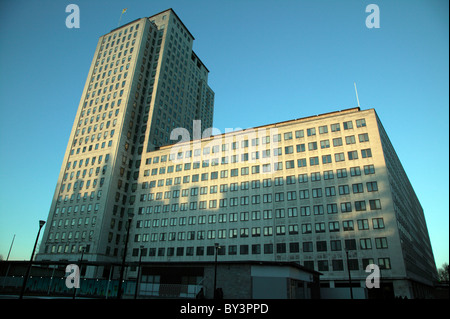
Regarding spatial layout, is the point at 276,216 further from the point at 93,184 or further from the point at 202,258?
the point at 93,184

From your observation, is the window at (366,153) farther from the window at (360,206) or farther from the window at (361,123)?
the window at (360,206)

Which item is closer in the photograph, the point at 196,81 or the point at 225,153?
the point at 225,153

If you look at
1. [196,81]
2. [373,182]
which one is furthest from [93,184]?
[373,182]

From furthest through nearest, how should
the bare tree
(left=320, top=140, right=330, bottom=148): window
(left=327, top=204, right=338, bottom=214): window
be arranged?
1. the bare tree
2. (left=320, top=140, right=330, bottom=148): window
3. (left=327, top=204, right=338, bottom=214): window

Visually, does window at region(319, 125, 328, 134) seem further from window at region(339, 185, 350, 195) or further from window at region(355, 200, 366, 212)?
window at region(355, 200, 366, 212)

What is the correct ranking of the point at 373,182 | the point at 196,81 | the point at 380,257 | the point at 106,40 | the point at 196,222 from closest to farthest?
the point at 380,257 < the point at 373,182 < the point at 196,222 < the point at 106,40 < the point at 196,81

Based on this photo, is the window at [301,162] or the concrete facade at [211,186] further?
the window at [301,162]

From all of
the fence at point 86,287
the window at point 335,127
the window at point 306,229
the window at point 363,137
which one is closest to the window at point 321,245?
the window at point 306,229

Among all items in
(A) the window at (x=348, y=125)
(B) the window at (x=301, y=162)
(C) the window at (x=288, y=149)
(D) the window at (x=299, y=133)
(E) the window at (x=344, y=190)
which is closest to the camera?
(E) the window at (x=344, y=190)

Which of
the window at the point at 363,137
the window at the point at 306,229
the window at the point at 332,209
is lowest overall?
the window at the point at 306,229

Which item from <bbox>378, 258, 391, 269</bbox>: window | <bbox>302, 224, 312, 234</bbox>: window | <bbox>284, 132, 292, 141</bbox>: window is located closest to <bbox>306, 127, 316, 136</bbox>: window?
<bbox>284, 132, 292, 141</bbox>: window

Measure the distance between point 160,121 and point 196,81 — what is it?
3169 cm

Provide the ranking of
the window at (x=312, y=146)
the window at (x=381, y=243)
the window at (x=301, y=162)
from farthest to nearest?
the window at (x=312, y=146) → the window at (x=301, y=162) → the window at (x=381, y=243)

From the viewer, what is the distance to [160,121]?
8962 cm
